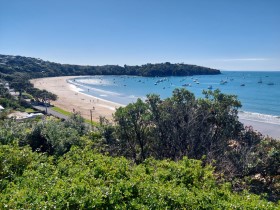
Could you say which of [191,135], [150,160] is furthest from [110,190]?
[191,135]

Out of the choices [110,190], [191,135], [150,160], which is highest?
[110,190]

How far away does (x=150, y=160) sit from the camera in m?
11.6

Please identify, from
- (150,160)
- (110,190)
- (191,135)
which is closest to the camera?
(110,190)

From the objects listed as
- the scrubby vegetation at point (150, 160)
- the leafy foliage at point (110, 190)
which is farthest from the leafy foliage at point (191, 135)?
the leafy foliage at point (110, 190)

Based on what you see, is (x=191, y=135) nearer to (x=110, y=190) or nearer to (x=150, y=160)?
(x=150, y=160)

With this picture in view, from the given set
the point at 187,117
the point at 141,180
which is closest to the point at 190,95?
the point at 187,117

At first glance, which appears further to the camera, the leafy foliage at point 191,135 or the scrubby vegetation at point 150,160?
the leafy foliage at point 191,135

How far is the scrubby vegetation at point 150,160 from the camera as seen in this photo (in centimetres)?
688

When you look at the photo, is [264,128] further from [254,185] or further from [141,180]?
[141,180]

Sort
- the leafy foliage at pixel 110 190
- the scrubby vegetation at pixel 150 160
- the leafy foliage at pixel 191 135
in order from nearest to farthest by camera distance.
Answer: the leafy foliage at pixel 110 190, the scrubby vegetation at pixel 150 160, the leafy foliage at pixel 191 135

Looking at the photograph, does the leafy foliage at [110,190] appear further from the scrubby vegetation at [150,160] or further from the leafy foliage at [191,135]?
the leafy foliage at [191,135]

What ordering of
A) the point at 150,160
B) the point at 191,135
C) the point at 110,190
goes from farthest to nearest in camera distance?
the point at 191,135 → the point at 150,160 → the point at 110,190

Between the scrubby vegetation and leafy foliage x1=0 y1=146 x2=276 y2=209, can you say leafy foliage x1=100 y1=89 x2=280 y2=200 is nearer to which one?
the scrubby vegetation

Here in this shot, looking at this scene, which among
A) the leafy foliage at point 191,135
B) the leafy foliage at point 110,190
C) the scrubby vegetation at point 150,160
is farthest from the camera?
the leafy foliage at point 191,135
